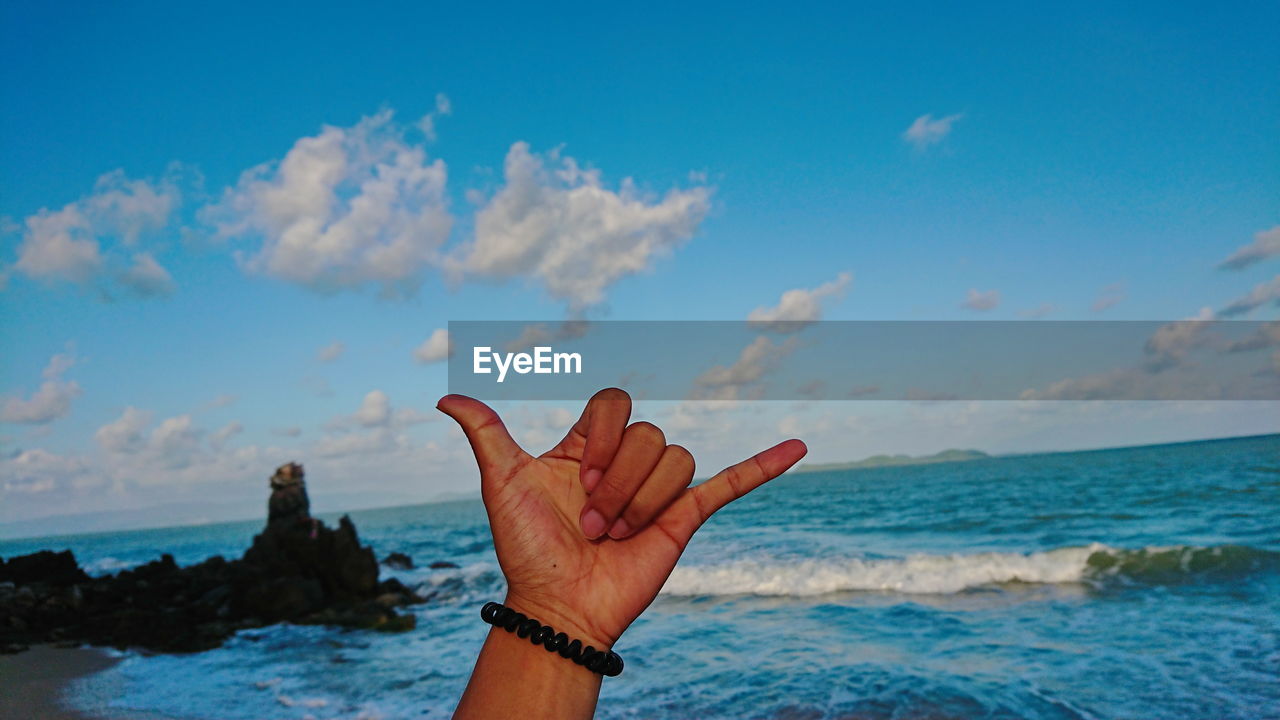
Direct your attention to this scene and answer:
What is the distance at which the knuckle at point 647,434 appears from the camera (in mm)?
1441

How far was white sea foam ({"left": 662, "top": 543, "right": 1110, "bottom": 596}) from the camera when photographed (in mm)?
13195

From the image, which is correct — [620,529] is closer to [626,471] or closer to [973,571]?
[626,471]

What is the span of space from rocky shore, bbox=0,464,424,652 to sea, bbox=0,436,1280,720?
834 mm

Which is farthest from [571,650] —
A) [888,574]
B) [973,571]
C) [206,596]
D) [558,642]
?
[206,596]

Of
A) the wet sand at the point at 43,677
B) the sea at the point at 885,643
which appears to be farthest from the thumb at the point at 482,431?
the wet sand at the point at 43,677

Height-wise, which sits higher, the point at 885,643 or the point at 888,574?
the point at 885,643

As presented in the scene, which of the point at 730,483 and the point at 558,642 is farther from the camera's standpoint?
the point at 730,483

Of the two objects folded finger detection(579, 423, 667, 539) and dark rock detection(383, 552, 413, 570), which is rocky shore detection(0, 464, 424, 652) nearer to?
dark rock detection(383, 552, 413, 570)

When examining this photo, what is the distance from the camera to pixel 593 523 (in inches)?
58.4

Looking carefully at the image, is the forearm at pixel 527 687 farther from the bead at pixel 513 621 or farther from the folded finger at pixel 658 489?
the folded finger at pixel 658 489

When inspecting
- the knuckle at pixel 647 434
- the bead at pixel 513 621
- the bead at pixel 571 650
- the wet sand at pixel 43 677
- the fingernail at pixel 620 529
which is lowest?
the wet sand at pixel 43 677

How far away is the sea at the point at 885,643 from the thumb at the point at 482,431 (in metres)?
6.12

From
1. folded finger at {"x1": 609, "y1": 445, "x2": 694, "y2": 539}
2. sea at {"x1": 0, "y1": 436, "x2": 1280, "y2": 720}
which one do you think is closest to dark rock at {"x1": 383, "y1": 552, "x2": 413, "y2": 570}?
sea at {"x1": 0, "y1": 436, "x2": 1280, "y2": 720}

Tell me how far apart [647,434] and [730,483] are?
292 mm
